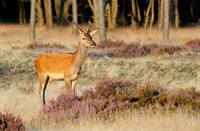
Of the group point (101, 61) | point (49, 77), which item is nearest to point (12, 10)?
point (101, 61)

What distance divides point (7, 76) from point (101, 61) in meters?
3.44

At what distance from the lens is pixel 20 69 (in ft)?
65.6

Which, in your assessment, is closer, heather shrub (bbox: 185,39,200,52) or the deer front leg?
the deer front leg

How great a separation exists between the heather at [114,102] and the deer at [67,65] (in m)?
0.42

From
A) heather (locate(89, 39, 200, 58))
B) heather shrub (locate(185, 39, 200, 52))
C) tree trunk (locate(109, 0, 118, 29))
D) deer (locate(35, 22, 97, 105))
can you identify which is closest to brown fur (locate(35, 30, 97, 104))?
deer (locate(35, 22, 97, 105))

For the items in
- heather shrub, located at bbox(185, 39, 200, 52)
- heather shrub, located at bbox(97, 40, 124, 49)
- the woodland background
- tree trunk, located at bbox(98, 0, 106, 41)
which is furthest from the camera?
the woodland background

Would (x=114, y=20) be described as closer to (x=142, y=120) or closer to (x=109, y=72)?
(x=109, y=72)

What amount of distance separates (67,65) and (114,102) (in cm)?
140

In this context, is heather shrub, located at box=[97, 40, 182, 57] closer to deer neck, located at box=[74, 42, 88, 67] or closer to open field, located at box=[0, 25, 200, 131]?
open field, located at box=[0, 25, 200, 131]

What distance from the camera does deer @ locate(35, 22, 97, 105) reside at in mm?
12820

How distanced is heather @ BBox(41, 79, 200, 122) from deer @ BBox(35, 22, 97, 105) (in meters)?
0.42

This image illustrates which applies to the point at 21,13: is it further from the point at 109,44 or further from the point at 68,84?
the point at 68,84

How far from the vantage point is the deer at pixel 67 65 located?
505 inches

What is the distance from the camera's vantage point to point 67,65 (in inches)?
511
